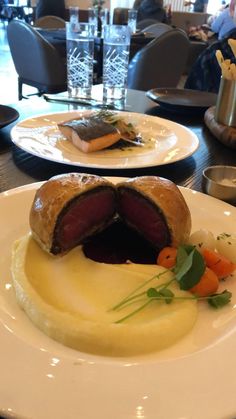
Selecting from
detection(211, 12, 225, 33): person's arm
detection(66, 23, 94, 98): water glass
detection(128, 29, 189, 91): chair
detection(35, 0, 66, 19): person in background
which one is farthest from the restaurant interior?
detection(35, 0, 66, 19): person in background

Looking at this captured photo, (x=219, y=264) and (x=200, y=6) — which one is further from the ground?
(x=200, y=6)

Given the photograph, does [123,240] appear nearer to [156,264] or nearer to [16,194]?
[156,264]

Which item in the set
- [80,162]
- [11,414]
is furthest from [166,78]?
[11,414]

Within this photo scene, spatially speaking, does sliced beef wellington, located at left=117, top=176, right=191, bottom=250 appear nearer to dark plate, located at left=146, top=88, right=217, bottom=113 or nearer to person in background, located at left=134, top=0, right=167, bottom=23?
dark plate, located at left=146, top=88, right=217, bottom=113

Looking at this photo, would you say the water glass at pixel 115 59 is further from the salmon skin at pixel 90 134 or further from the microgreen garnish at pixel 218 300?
the microgreen garnish at pixel 218 300

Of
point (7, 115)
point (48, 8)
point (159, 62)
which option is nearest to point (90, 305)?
point (7, 115)

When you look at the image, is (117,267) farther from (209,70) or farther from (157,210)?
(209,70)
